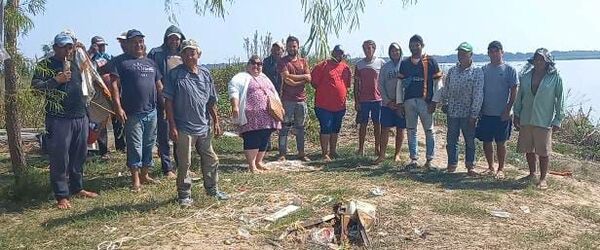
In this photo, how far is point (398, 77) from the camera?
25.7 ft

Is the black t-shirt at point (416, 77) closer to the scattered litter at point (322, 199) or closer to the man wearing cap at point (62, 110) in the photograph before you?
the scattered litter at point (322, 199)

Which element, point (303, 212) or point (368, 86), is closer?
point (303, 212)

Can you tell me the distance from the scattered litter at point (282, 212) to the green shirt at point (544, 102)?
304 centimetres

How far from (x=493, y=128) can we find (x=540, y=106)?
0.69 metres

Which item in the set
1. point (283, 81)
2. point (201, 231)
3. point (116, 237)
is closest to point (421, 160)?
point (283, 81)

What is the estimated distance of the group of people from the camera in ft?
19.4

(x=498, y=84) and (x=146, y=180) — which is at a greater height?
(x=498, y=84)

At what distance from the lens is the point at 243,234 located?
5195 millimetres

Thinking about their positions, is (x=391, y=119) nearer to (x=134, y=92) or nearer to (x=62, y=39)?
(x=134, y=92)

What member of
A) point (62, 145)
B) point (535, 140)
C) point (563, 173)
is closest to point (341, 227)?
point (62, 145)

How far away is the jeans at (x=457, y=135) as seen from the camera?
755 cm

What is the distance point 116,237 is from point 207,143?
4.40 ft

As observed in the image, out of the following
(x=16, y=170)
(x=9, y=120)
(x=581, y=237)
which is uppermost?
(x=9, y=120)

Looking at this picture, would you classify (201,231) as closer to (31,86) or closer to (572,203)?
(31,86)
